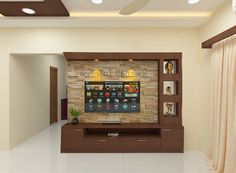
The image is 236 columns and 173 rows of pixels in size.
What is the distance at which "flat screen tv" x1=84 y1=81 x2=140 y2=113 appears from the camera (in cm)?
525

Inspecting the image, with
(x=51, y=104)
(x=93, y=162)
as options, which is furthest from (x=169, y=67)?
(x=51, y=104)

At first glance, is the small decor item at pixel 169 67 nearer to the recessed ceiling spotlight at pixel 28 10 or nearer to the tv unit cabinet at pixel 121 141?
the tv unit cabinet at pixel 121 141

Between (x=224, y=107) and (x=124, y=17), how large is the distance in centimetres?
241

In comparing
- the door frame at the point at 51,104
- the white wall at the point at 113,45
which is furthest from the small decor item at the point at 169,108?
the door frame at the point at 51,104

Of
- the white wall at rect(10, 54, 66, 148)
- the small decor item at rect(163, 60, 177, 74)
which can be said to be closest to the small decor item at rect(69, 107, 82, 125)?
the white wall at rect(10, 54, 66, 148)

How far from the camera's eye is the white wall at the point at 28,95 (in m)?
5.19

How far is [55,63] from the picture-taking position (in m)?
8.35

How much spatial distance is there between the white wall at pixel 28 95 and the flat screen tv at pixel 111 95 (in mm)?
1659

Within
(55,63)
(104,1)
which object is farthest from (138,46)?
(55,63)

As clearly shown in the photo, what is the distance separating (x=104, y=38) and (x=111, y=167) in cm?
270

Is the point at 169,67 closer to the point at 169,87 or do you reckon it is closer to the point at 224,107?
the point at 169,87

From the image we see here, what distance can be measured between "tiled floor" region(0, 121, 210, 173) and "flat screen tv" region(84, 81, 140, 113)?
3.66 ft

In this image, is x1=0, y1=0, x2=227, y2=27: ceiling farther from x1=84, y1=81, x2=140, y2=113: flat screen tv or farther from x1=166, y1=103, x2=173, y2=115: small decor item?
x1=166, y1=103, x2=173, y2=115: small decor item

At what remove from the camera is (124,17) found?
4.34 meters
